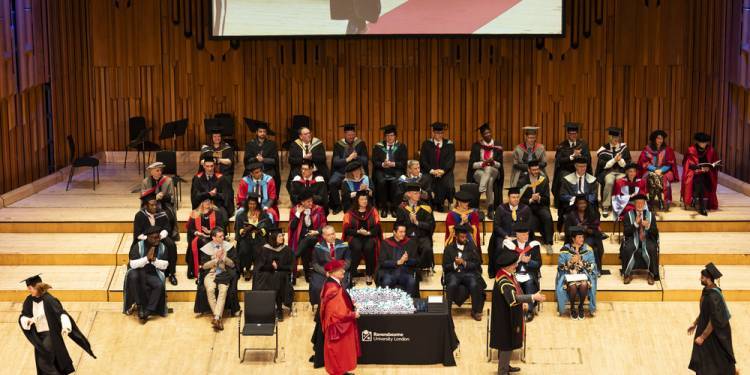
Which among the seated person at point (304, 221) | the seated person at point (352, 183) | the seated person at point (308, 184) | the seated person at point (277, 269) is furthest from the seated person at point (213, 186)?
the seated person at point (277, 269)

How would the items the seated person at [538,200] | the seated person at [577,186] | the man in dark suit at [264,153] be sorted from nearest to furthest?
1. the seated person at [538,200]
2. the seated person at [577,186]
3. the man in dark suit at [264,153]

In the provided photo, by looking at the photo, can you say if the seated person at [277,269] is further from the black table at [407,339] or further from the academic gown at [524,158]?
the academic gown at [524,158]

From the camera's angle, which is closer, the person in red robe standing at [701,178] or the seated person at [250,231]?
the seated person at [250,231]

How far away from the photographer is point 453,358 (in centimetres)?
1046

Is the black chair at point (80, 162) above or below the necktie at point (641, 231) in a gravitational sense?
above

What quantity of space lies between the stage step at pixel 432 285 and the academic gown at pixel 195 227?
17 centimetres

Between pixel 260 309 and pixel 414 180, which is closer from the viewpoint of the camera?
pixel 260 309

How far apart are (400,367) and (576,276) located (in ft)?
7.10

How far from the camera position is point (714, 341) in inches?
373

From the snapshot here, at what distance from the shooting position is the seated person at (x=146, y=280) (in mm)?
11461

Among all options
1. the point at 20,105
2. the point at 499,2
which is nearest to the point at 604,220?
the point at 499,2

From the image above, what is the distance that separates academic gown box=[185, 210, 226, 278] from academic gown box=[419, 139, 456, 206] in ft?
9.14

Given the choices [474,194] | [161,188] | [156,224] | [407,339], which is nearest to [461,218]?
[474,194]

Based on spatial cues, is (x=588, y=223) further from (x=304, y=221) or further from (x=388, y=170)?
(x=304, y=221)
